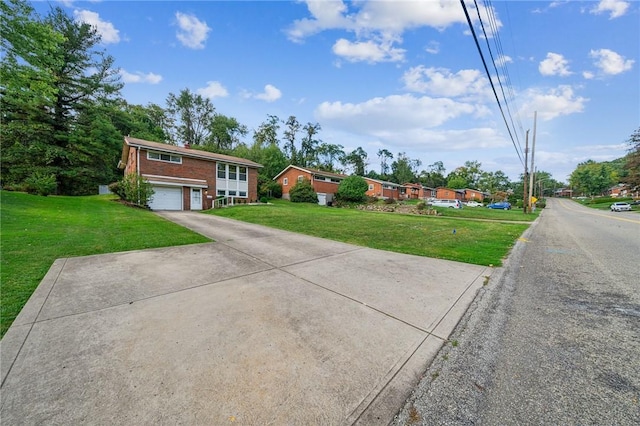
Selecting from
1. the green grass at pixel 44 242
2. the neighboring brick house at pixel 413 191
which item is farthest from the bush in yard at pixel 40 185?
the neighboring brick house at pixel 413 191

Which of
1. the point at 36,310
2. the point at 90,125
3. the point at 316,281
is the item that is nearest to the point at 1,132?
the point at 90,125

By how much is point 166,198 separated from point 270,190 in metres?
15.4

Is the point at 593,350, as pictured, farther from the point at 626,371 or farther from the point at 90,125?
the point at 90,125

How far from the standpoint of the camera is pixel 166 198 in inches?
760

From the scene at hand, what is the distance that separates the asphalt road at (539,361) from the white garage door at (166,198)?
21.0 metres

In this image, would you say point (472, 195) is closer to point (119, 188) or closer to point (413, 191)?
point (413, 191)

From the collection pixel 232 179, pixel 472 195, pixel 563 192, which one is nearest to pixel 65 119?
pixel 232 179

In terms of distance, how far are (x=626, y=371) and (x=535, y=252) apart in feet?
20.7

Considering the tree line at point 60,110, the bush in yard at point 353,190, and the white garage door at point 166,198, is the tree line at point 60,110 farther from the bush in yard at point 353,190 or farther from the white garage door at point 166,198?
the bush in yard at point 353,190

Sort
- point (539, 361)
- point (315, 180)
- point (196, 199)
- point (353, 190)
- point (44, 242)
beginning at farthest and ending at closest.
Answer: point (315, 180), point (353, 190), point (196, 199), point (44, 242), point (539, 361)

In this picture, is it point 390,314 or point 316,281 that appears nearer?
point 390,314

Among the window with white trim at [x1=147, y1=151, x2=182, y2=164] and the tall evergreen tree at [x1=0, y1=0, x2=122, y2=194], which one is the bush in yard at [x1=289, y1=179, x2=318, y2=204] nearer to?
the window with white trim at [x1=147, y1=151, x2=182, y2=164]

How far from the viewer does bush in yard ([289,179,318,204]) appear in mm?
30306

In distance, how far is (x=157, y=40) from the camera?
13.0m
